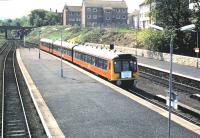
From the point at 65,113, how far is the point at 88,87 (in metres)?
9.11

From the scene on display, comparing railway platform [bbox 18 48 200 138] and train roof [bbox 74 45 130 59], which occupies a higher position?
train roof [bbox 74 45 130 59]

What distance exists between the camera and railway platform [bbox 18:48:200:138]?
18.3 meters

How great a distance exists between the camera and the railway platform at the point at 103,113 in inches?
722

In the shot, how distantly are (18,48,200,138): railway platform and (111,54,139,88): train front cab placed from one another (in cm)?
89

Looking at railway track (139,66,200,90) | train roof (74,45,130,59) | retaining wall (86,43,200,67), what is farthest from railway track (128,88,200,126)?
retaining wall (86,43,200,67)

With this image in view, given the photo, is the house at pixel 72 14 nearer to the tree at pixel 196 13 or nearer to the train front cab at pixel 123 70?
the tree at pixel 196 13

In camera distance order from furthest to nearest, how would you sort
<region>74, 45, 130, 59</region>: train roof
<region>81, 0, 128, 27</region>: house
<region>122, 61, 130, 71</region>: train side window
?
1. <region>81, 0, 128, 27</region>: house
2. <region>74, 45, 130, 59</region>: train roof
3. <region>122, 61, 130, 71</region>: train side window

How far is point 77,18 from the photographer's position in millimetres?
173750

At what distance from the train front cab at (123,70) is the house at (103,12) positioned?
120952 millimetres

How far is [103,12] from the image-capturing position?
154250 millimetres

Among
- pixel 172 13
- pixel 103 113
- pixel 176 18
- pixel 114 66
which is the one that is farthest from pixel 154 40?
pixel 103 113

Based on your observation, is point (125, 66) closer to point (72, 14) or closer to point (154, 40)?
point (154, 40)

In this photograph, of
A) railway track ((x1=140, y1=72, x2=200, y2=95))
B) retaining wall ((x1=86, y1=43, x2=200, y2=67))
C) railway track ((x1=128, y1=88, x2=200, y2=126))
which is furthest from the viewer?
retaining wall ((x1=86, y1=43, x2=200, y2=67))

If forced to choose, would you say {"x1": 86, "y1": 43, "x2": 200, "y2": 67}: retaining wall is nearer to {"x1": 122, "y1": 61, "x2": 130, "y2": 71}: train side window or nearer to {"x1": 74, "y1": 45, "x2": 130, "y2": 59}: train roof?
{"x1": 74, "y1": 45, "x2": 130, "y2": 59}: train roof
